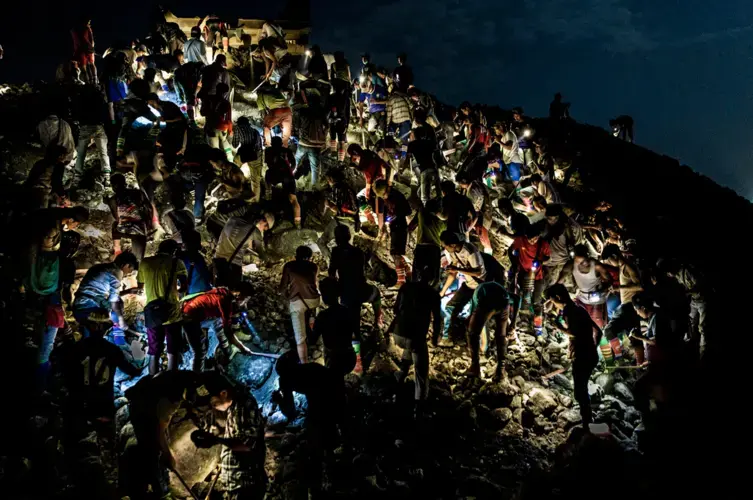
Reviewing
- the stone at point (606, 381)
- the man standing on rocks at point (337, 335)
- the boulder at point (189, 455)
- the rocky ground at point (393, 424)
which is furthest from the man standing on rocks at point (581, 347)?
the boulder at point (189, 455)

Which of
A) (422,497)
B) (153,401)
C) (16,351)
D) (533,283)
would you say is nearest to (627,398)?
(533,283)

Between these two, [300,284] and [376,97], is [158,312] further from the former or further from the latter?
[376,97]

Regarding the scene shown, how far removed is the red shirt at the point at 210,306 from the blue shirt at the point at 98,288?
0.91m

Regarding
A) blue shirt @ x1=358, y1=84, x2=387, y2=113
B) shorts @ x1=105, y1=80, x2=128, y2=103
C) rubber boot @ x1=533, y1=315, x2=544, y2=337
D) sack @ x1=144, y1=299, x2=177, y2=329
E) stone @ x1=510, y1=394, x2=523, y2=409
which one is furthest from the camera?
blue shirt @ x1=358, y1=84, x2=387, y2=113

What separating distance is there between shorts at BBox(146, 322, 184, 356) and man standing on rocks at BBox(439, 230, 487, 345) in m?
4.17

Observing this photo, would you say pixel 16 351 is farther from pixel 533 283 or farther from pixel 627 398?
pixel 627 398

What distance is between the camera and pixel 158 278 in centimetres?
634

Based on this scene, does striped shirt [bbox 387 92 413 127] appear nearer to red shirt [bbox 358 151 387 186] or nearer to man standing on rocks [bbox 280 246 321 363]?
red shirt [bbox 358 151 387 186]

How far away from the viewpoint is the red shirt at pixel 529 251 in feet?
29.6

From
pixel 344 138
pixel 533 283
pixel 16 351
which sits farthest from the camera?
pixel 344 138

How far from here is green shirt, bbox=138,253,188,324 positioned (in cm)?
634

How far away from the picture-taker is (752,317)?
10352 millimetres

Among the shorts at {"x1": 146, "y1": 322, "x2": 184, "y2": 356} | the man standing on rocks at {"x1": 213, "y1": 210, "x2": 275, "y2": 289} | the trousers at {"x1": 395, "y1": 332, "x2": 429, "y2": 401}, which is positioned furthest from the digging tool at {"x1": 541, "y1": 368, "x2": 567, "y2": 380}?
the shorts at {"x1": 146, "y1": 322, "x2": 184, "y2": 356}

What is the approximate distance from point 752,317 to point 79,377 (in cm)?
1226
